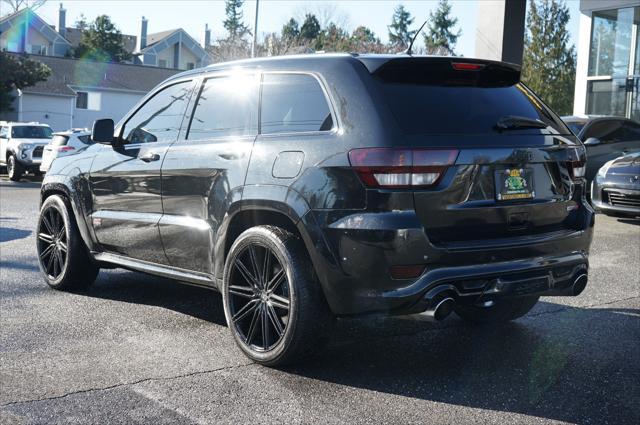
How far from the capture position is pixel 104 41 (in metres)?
68.4

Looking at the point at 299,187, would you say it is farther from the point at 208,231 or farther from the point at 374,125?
the point at 208,231

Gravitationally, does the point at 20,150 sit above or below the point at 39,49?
below

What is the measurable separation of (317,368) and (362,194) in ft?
3.81

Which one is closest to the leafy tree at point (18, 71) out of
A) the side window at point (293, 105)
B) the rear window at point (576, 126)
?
the rear window at point (576, 126)

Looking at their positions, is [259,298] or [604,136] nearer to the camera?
[259,298]

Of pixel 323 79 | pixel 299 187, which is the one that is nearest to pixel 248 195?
pixel 299 187

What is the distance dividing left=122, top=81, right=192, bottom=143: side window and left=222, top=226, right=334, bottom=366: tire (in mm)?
1292

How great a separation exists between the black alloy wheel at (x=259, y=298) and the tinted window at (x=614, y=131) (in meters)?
9.96

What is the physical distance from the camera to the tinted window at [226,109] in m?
5.04

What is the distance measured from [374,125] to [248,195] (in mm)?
916

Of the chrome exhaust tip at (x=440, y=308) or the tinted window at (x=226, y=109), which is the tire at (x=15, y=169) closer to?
the tinted window at (x=226, y=109)

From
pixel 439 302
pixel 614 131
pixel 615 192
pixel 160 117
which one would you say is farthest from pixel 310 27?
pixel 439 302

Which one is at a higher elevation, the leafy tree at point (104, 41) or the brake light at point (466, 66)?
the leafy tree at point (104, 41)

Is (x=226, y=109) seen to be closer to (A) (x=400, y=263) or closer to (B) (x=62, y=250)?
(A) (x=400, y=263)
